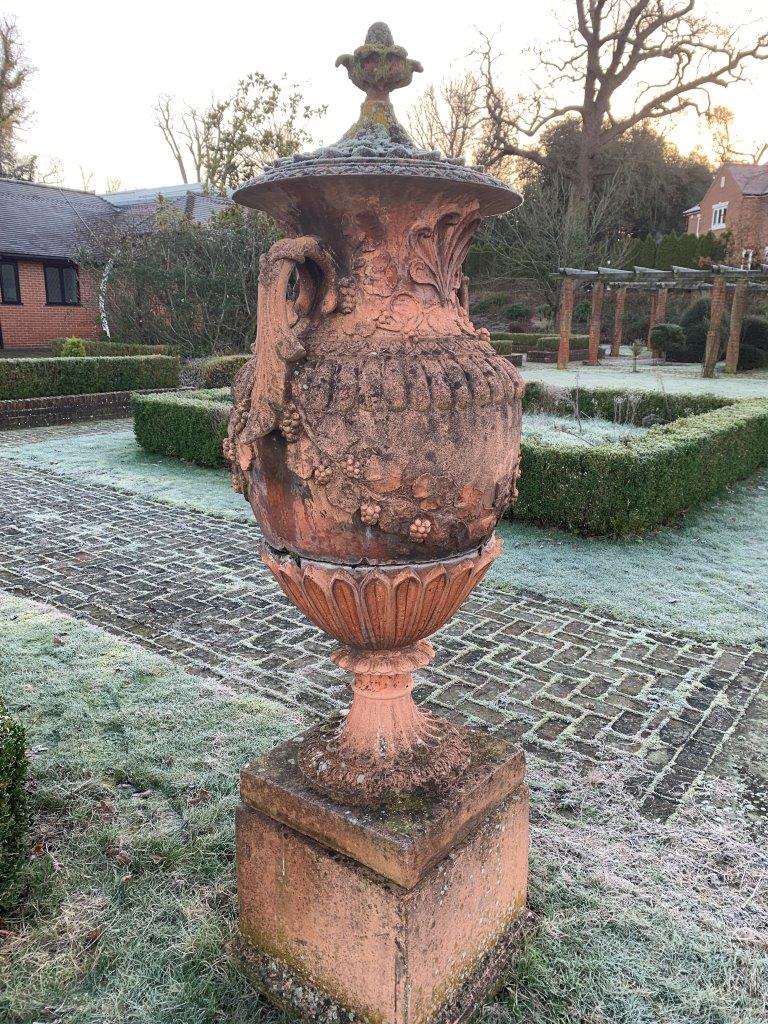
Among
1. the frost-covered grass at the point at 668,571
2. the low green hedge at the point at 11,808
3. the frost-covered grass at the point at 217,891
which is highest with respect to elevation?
the low green hedge at the point at 11,808

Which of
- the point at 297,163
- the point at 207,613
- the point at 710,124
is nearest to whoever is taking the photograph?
the point at 297,163

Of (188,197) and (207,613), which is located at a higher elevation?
(188,197)

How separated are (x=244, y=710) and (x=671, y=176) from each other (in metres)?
41.8

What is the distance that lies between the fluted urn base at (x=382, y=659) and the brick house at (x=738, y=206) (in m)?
37.9

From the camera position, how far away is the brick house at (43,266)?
76.6 ft

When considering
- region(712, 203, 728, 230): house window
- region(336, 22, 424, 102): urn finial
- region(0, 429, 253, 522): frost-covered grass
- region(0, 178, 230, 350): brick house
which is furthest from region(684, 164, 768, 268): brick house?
region(336, 22, 424, 102): urn finial

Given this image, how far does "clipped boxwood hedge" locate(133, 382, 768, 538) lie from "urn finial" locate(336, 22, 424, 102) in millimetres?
5412

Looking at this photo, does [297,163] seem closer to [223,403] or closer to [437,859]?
[437,859]

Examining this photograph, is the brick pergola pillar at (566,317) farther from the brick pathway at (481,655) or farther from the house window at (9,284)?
the brick pathway at (481,655)

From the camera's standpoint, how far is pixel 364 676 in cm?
253

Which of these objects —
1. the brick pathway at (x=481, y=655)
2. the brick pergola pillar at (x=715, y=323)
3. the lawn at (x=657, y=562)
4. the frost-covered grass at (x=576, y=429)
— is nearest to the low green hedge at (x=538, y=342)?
the brick pergola pillar at (x=715, y=323)

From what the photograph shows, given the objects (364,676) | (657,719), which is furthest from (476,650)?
(364,676)

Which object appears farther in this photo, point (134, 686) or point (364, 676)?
point (134, 686)

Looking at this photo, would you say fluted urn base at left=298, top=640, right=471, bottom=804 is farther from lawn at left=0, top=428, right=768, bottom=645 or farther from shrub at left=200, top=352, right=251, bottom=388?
shrub at left=200, top=352, right=251, bottom=388
